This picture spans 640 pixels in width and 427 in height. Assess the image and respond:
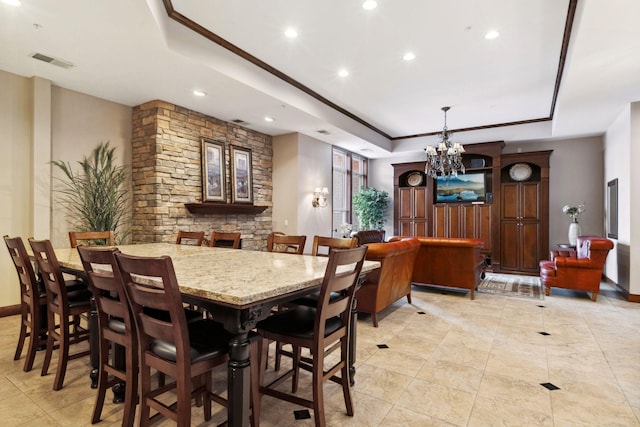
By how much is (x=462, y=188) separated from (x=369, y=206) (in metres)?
2.23

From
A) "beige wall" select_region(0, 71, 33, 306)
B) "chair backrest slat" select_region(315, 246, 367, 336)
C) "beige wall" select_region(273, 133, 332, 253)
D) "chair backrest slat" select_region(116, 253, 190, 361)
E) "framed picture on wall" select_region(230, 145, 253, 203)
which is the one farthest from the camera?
"beige wall" select_region(273, 133, 332, 253)

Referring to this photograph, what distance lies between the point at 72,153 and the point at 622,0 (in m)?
6.00

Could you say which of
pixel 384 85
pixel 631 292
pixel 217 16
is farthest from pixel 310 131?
pixel 631 292

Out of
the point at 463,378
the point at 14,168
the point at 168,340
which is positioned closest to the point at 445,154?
the point at 463,378

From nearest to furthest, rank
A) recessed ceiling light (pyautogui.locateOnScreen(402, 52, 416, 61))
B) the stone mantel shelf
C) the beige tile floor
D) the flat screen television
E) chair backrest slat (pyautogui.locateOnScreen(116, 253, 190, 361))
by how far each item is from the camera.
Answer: chair backrest slat (pyautogui.locateOnScreen(116, 253, 190, 361))
the beige tile floor
recessed ceiling light (pyautogui.locateOnScreen(402, 52, 416, 61))
the stone mantel shelf
the flat screen television

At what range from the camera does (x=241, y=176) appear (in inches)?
254

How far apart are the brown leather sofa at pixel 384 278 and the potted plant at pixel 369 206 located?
437 centimetres

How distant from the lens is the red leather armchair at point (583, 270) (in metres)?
4.90

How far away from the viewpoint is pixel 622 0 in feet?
8.52

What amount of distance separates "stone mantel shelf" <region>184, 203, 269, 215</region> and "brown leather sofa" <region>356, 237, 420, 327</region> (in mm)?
2971

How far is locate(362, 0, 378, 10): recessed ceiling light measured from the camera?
318cm

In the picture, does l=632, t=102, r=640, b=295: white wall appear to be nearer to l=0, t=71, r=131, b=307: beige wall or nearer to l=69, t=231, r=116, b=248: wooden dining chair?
l=69, t=231, r=116, b=248: wooden dining chair

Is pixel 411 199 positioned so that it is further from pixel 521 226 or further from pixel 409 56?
pixel 409 56

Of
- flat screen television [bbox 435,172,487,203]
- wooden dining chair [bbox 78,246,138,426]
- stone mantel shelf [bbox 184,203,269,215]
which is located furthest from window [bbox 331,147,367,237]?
wooden dining chair [bbox 78,246,138,426]
